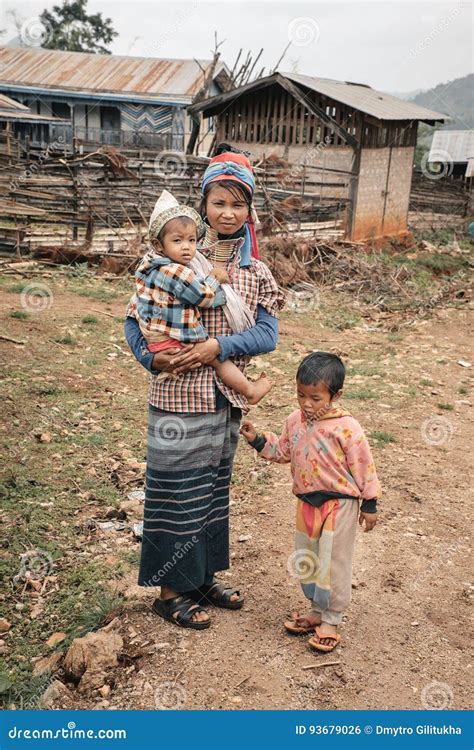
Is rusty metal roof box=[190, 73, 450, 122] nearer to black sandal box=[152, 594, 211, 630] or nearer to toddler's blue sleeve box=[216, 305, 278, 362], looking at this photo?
toddler's blue sleeve box=[216, 305, 278, 362]

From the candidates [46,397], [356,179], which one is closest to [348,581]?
[46,397]

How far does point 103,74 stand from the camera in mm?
22578

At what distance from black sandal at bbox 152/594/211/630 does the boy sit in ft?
1.52

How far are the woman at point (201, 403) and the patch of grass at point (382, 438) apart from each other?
2.81 m

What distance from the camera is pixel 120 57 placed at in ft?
77.8

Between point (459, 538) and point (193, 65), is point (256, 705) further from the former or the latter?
point (193, 65)

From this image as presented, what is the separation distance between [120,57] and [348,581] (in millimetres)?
24570

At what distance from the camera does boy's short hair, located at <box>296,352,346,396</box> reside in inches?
98.3

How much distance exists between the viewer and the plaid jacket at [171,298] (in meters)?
2.39

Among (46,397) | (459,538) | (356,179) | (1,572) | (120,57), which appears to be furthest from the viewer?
(120,57)

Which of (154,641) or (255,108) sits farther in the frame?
(255,108)

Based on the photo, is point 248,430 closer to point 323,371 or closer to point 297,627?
point 323,371

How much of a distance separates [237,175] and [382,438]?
338cm

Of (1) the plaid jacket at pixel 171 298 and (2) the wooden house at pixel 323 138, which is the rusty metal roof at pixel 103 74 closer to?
(2) the wooden house at pixel 323 138
